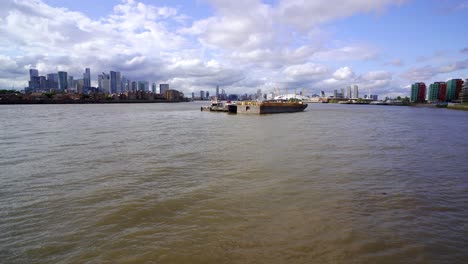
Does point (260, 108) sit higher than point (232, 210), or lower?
higher

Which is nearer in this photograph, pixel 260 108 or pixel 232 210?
pixel 232 210

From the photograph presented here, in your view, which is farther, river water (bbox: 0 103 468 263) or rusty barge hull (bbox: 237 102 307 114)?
rusty barge hull (bbox: 237 102 307 114)

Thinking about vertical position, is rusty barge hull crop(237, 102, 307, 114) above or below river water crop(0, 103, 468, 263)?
above

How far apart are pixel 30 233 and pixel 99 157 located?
8376 mm

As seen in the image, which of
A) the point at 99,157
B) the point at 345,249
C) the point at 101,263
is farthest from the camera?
the point at 99,157

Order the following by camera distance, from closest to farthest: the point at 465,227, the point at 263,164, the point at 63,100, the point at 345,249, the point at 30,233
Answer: the point at 345,249 → the point at 30,233 → the point at 465,227 → the point at 263,164 → the point at 63,100

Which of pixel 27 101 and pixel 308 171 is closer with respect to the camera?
pixel 308 171

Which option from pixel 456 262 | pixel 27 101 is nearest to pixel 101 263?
pixel 456 262

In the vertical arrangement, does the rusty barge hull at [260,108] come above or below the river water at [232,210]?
above

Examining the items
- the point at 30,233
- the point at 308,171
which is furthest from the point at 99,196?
the point at 308,171

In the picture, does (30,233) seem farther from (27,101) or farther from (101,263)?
(27,101)

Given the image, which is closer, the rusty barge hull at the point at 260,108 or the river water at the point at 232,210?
the river water at the point at 232,210

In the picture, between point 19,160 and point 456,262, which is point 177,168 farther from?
point 456,262

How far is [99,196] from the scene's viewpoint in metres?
8.08
